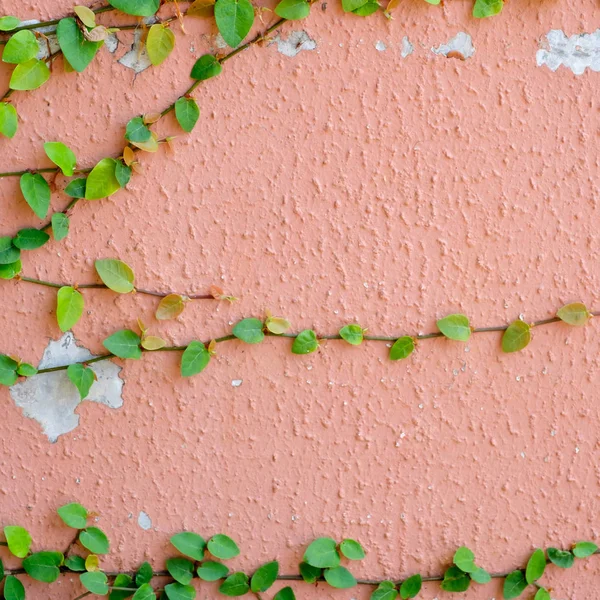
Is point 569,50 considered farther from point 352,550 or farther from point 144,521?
point 144,521

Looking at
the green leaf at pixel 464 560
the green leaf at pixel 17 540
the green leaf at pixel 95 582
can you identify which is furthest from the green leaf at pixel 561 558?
the green leaf at pixel 17 540

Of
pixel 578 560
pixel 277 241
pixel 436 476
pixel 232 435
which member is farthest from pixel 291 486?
pixel 578 560

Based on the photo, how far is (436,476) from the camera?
1017 mm

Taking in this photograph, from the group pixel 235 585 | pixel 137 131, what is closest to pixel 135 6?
pixel 137 131

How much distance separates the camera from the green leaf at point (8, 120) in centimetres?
90

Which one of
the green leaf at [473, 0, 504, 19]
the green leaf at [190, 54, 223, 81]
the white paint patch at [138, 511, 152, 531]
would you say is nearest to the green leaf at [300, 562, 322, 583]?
the white paint patch at [138, 511, 152, 531]

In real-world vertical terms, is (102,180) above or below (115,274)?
above

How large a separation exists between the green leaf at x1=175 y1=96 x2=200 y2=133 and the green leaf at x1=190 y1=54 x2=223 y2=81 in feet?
0.12

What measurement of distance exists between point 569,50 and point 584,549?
0.74 m

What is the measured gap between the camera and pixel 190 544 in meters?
0.98

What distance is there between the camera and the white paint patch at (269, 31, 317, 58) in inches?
36.5

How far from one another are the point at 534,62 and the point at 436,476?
0.61 meters

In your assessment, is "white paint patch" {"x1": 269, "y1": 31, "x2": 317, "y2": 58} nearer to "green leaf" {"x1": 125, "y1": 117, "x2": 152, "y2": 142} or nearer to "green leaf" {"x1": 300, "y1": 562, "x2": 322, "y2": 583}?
"green leaf" {"x1": 125, "y1": 117, "x2": 152, "y2": 142}

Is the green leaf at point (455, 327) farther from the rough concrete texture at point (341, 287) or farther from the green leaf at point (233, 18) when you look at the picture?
the green leaf at point (233, 18)
